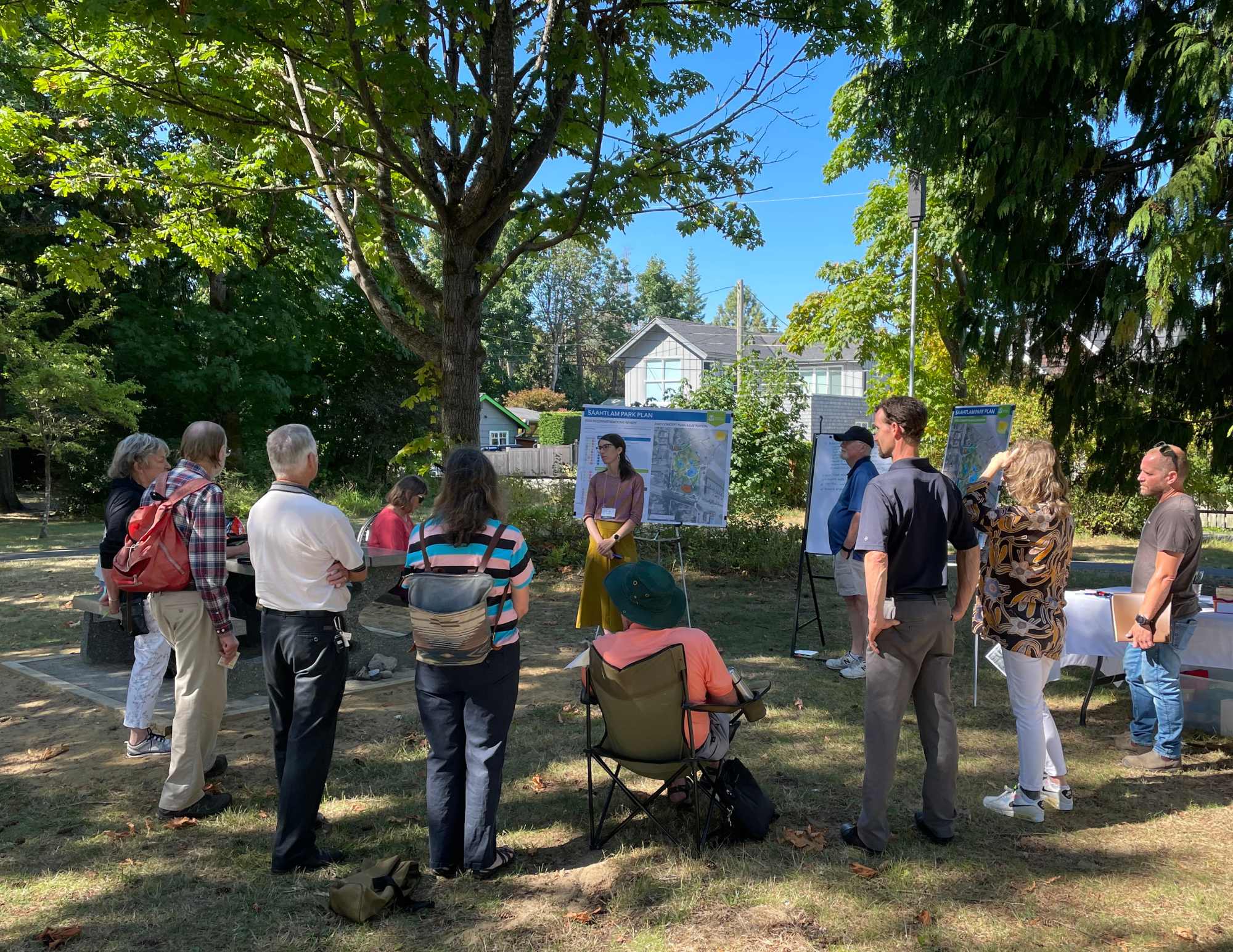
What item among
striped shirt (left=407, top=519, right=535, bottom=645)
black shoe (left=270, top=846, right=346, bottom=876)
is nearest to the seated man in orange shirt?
striped shirt (left=407, top=519, right=535, bottom=645)

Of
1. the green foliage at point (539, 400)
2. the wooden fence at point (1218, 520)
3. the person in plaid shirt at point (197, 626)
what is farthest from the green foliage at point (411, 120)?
the green foliage at point (539, 400)

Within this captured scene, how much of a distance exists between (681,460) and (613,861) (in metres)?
4.98

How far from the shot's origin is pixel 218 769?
4.51 meters

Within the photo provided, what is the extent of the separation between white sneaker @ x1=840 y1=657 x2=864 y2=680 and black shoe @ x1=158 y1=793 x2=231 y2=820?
14.6 ft

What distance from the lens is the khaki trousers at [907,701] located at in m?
3.59

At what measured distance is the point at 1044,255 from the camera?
28.0 feet

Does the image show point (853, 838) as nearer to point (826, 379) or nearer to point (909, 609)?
point (909, 609)

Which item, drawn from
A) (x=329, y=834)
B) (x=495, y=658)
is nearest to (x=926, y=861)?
(x=495, y=658)

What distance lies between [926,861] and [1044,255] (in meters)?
6.94

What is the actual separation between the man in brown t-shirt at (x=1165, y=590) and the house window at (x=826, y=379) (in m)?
31.8

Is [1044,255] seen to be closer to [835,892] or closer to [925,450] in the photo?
[835,892]

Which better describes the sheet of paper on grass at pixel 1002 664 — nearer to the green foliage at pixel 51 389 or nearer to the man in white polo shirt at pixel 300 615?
the man in white polo shirt at pixel 300 615

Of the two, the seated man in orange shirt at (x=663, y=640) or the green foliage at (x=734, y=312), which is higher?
the green foliage at (x=734, y=312)

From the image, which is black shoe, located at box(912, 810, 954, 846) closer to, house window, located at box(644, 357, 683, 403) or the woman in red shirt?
the woman in red shirt
